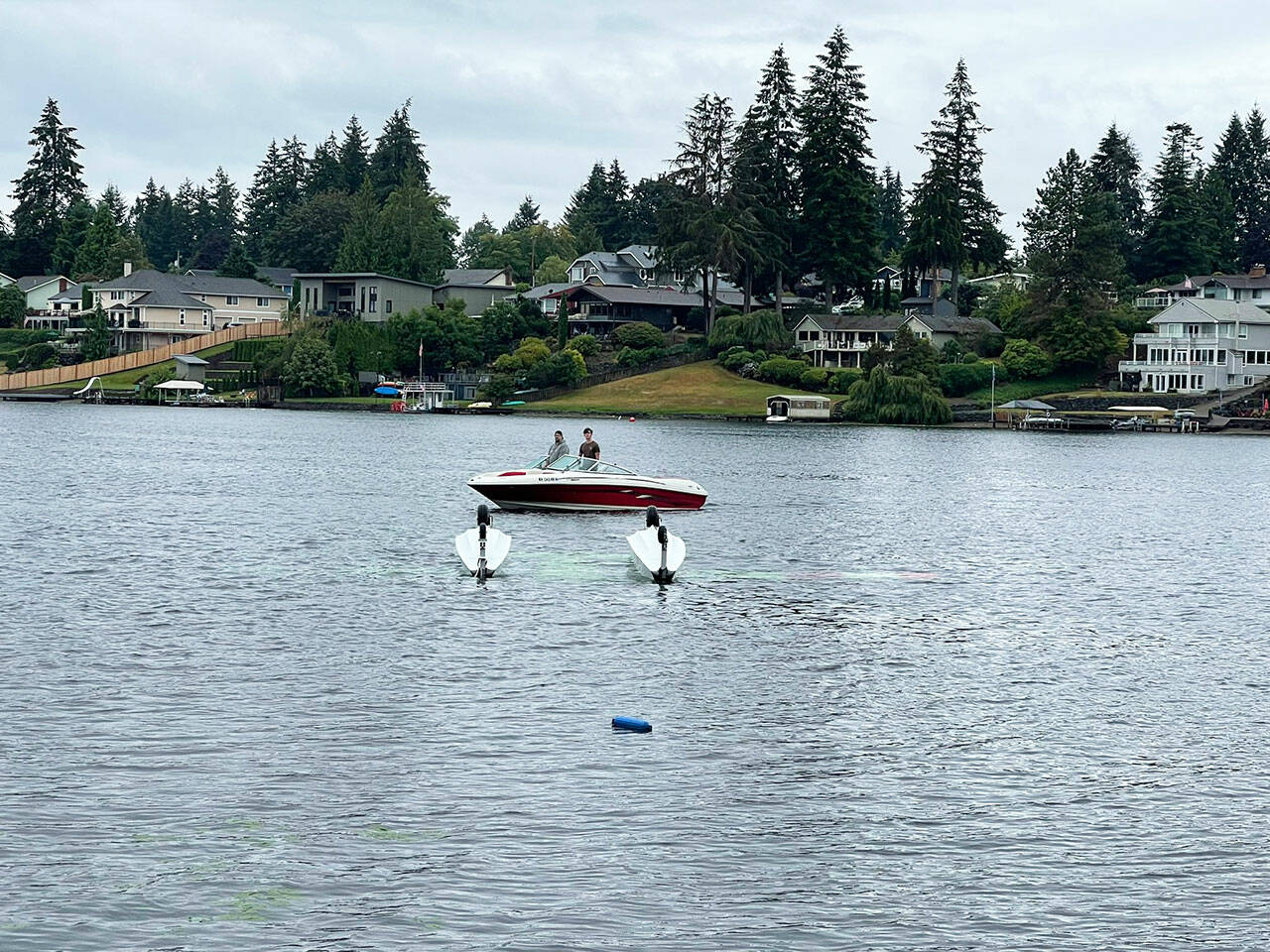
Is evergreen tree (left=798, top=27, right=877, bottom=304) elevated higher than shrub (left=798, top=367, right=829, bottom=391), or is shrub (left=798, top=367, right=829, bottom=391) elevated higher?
evergreen tree (left=798, top=27, right=877, bottom=304)

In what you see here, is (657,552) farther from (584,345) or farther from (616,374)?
(584,345)

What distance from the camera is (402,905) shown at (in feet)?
52.4

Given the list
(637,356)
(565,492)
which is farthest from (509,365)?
(565,492)

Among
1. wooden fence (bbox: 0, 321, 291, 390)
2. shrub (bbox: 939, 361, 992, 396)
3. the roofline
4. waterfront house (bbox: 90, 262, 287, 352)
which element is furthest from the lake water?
waterfront house (bbox: 90, 262, 287, 352)

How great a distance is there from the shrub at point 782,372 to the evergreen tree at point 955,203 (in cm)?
2155

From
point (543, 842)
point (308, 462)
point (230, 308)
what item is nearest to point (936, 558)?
point (543, 842)

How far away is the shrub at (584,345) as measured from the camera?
16450cm

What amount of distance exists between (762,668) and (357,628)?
839cm

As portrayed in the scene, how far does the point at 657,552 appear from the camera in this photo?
39156 millimetres

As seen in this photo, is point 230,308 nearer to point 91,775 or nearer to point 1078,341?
point 1078,341

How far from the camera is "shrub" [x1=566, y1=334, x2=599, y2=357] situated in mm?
164500

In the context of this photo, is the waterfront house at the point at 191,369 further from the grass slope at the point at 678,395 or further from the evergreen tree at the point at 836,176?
the evergreen tree at the point at 836,176

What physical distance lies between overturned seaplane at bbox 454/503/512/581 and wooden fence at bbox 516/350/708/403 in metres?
116

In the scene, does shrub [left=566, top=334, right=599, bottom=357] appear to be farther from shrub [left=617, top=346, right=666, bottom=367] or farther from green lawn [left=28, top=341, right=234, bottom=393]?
green lawn [left=28, top=341, right=234, bottom=393]
